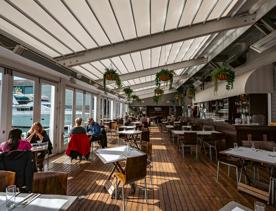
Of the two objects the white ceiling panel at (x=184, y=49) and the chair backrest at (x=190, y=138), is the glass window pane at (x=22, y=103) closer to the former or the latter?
the chair backrest at (x=190, y=138)

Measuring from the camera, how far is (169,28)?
5984 mm

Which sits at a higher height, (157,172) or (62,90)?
(62,90)

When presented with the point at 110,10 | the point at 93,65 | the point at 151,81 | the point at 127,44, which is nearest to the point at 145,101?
the point at 151,81

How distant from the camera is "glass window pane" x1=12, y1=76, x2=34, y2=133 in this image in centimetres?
545

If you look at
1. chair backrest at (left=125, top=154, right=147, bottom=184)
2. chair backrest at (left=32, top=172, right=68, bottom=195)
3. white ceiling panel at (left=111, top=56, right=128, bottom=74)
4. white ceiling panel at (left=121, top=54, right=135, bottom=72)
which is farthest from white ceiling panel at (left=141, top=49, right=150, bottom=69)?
chair backrest at (left=32, top=172, right=68, bottom=195)

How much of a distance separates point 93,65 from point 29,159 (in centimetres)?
609

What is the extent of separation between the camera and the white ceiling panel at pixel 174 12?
458 centimetres

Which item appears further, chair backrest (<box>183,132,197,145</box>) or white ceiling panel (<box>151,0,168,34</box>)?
chair backrest (<box>183,132,197,145</box>)

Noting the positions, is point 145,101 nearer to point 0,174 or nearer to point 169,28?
point 169,28

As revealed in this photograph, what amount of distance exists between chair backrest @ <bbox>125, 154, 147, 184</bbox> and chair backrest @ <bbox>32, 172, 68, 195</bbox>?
1002 mm

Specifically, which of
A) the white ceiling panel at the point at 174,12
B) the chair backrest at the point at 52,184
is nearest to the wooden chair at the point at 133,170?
the chair backrest at the point at 52,184

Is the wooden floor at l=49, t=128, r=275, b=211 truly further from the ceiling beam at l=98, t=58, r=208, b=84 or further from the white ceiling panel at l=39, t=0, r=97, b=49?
the ceiling beam at l=98, t=58, r=208, b=84

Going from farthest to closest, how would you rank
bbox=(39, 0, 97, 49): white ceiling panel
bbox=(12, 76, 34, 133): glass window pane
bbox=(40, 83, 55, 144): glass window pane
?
bbox=(40, 83, 55, 144): glass window pane < bbox=(12, 76, 34, 133): glass window pane < bbox=(39, 0, 97, 49): white ceiling panel

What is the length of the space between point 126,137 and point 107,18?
5327 millimetres
